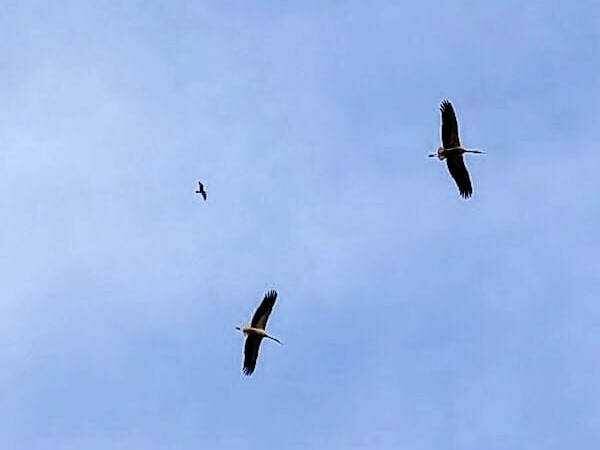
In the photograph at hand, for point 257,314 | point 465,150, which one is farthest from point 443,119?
point 257,314

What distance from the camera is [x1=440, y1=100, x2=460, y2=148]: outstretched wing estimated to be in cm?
11069

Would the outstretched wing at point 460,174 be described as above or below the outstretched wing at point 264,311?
above

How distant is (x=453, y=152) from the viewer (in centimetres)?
11200

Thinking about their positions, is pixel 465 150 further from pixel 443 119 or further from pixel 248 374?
pixel 248 374

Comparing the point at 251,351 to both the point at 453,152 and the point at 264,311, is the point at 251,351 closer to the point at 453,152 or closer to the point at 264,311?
the point at 264,311

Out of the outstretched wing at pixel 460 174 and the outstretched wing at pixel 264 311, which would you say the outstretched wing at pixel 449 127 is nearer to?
the outstretched wing at pixel 460 174

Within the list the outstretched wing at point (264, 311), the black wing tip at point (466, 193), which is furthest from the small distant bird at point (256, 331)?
the black wing tip at point (466, 193)

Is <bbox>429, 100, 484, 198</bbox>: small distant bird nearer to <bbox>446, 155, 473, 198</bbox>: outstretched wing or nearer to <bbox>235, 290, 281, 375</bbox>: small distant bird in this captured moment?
<bbox>446, 155, 473, 198</bbox>: outstretched wing

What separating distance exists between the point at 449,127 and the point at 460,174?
334 centimetres

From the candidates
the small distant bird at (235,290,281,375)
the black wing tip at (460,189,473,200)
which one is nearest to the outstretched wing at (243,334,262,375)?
the small distant bird at (235,290,281,375)

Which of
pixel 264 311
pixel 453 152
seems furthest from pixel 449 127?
pixel 264 311

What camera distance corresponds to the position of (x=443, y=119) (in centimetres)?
11094

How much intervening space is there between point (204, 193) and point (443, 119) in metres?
14.9

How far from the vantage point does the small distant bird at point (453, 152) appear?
11100 centimetres
